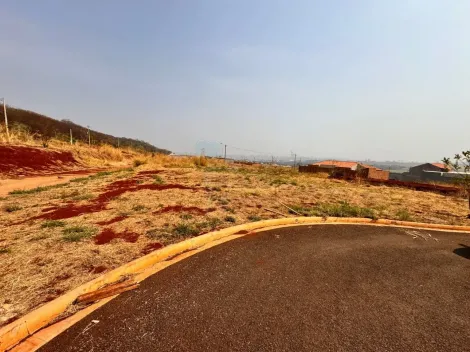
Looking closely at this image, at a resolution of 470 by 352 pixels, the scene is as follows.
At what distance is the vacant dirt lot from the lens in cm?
320

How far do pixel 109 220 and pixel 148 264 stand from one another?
2396 mm

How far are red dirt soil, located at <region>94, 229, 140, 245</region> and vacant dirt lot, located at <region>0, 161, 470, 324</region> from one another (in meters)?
0.02

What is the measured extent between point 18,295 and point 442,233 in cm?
819

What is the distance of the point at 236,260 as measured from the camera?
406cm

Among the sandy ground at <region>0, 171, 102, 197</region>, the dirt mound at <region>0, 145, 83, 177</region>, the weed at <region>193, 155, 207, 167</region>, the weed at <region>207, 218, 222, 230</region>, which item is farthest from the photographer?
the weed at <region>193, 155, 207, 167</region>

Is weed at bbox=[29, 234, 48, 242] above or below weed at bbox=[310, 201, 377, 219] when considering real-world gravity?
below

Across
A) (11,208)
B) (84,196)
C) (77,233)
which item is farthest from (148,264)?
(84,196)

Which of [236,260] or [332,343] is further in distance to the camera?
[236,260]

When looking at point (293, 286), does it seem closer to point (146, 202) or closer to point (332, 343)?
point (332, 343)

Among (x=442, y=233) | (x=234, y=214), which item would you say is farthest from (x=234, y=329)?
(x=442, y=233)

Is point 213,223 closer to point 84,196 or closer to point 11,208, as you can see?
point 84,196

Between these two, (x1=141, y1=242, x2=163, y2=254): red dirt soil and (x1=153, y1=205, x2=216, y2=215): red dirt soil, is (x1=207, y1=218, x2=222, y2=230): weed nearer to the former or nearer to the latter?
(x1=153, y1=205, x2=216, y2=215): red dirt soil

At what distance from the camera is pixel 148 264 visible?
3.75 meters

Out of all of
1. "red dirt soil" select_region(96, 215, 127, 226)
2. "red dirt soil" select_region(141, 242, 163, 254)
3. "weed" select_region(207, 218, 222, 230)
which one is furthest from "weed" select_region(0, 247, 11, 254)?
"weed" select_region(207, 218, 222, 230)
